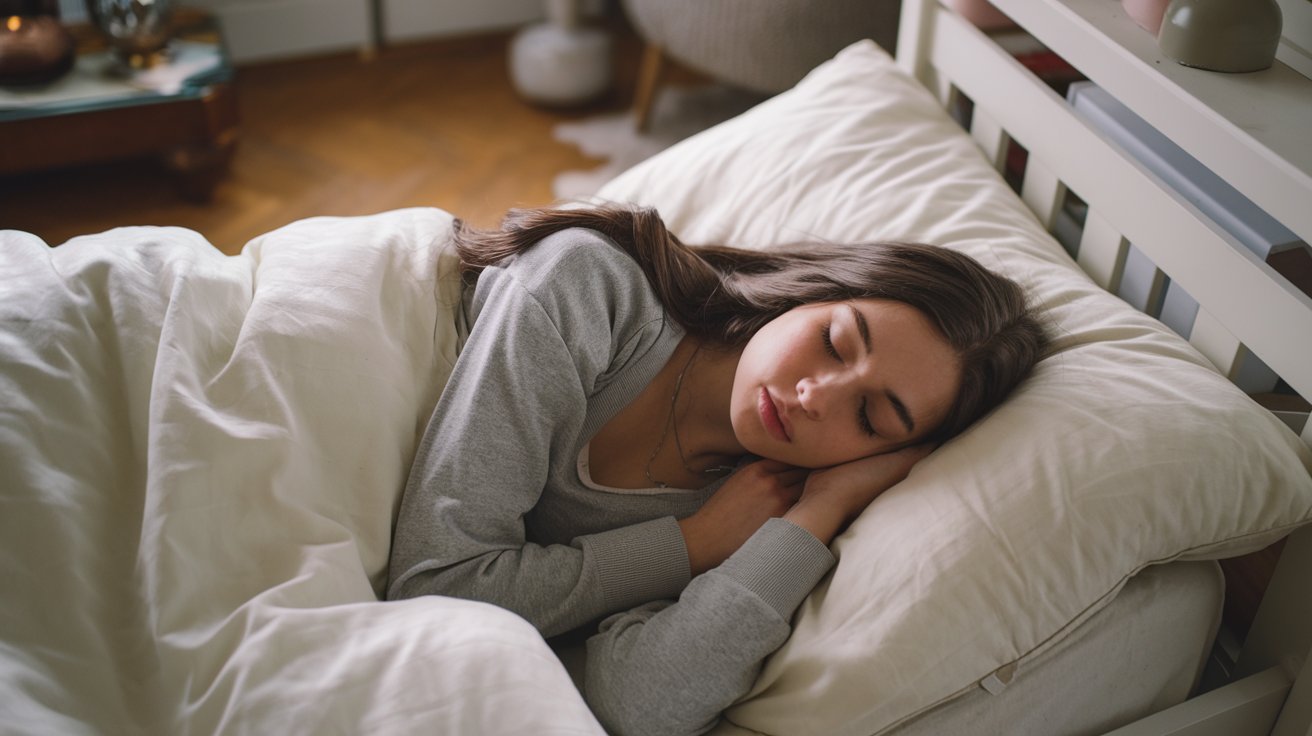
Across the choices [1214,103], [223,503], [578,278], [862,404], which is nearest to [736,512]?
[862,404]

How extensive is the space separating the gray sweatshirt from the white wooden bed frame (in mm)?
362

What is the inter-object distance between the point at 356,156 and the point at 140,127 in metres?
0.48

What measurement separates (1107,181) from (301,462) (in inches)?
33.9

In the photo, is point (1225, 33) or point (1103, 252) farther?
point (1103, 252)

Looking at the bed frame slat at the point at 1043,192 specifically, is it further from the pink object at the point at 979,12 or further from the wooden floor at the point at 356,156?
the wooden floor at the point at 356,156

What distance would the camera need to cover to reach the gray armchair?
2.21 metres

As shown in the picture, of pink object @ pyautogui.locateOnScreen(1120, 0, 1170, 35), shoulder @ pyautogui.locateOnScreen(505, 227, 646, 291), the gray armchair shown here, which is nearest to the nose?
shoulder @ pyautogui.locateOnScreen(505, 227, 646, 291)

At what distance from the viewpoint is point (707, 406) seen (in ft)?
3.77

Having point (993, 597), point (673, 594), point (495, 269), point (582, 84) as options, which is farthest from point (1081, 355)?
point (582, 84)

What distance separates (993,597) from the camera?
0.92 meters

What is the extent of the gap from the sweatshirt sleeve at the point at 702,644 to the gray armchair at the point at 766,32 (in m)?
1.47

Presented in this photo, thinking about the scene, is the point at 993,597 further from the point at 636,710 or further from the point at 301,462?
the point at 301,462

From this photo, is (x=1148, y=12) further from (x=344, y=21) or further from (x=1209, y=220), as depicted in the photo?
(x=344, y=21)

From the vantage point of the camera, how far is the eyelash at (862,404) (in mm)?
1028
